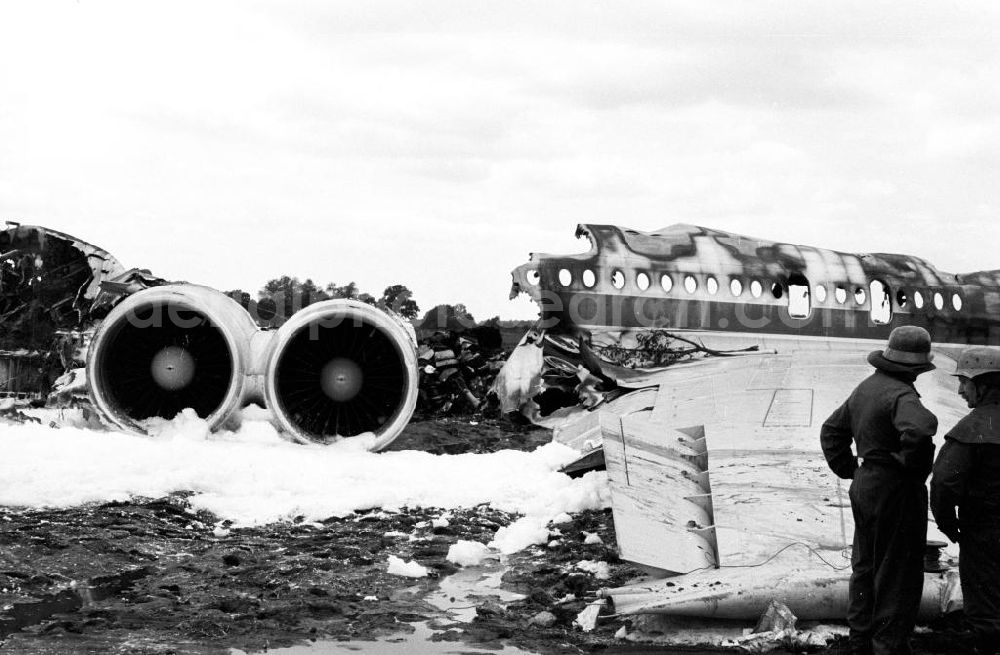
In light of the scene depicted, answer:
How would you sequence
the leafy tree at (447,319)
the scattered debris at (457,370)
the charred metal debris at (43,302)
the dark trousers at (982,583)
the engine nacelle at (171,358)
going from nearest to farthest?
the dark trousers at (982,583) → the engine nacelle at (171,358) → the charred metal debris at (43,302) → the scattered debris at (457,370) → the leafy tree at (447,319)

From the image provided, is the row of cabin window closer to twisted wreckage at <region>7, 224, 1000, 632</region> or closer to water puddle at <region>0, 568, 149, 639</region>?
twisted wreckage at <region>7, 224, 1000, 632</region>

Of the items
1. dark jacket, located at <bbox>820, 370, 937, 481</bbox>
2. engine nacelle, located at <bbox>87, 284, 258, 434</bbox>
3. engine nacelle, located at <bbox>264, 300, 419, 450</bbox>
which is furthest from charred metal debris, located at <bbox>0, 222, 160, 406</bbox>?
dark jacket, located at <bbox>820, 370, 937, 481</bbox>

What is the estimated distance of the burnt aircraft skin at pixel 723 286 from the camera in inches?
614

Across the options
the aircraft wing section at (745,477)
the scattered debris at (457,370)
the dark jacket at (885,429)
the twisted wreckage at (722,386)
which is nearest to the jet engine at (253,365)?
the twisted wreckage at (722,386)

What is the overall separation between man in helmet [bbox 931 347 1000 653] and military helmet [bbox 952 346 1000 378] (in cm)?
20

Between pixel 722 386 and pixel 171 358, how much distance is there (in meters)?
7.07

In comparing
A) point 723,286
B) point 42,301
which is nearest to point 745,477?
point 723,286

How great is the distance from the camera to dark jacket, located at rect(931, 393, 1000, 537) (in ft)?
17.1

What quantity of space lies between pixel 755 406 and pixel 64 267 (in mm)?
13365

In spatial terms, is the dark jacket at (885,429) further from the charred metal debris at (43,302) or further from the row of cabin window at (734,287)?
the charred metal debris at (43,302)

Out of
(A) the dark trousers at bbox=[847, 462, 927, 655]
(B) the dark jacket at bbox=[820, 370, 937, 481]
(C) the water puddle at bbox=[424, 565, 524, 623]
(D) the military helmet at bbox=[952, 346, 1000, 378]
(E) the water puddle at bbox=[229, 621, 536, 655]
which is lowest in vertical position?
(C) the water puddle at bbox=[424, 565, 524, 623]

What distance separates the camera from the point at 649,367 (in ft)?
51.5

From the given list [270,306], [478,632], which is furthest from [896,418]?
[270,306]

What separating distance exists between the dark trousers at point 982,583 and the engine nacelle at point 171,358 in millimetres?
9175
